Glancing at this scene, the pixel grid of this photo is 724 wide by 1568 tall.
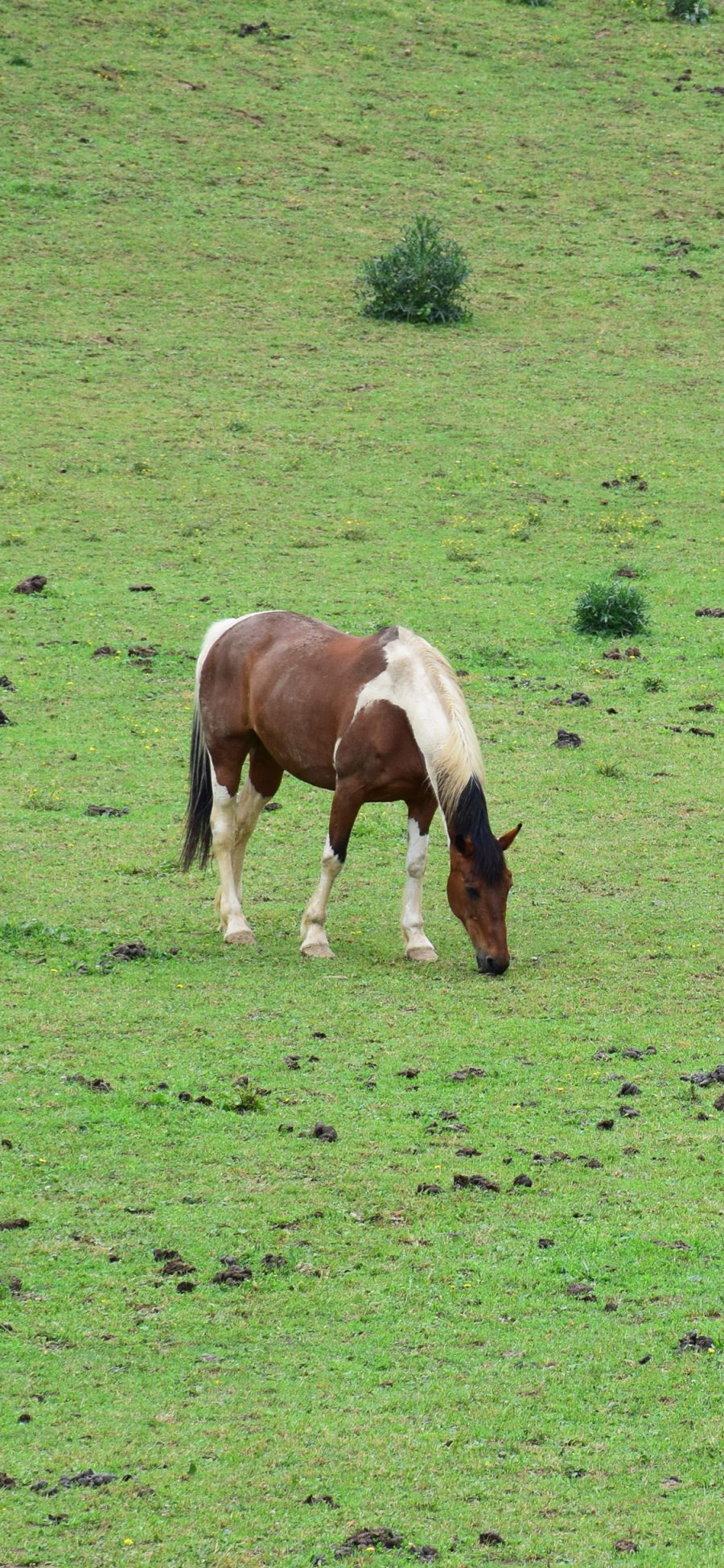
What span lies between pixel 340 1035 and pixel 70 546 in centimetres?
1161

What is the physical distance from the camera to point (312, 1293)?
5.95 meters

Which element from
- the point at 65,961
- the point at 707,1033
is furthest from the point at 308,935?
the point at 707,1033

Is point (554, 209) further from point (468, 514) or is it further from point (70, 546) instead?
point (70, 546)

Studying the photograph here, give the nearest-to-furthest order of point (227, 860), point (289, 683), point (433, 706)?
1. point (433, 706)
2. point (289, 683)
3. point (227, 860)

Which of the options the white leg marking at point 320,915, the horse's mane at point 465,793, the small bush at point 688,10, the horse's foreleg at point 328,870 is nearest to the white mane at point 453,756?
the horse's mane at point 465,793

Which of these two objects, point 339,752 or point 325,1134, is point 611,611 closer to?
point 339,752

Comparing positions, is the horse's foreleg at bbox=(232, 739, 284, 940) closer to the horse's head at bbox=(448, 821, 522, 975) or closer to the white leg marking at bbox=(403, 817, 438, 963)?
the white leg marking at bbox=(403, 817, 438, 963)

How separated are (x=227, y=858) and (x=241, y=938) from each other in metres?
0.57

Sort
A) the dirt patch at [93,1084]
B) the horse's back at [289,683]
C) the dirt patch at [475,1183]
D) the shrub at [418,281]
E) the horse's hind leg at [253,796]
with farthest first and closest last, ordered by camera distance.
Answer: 1. the shrub at [418,281]
2. the horse's hind leg at [253,796]
3. the horse's back at [289,683]
4. the dirt patch at [93,1084]
5. the dirt patch at [475,1183]

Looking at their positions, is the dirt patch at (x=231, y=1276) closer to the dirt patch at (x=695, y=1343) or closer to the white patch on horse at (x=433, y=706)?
the dirt patch at (x=695, y=1343)

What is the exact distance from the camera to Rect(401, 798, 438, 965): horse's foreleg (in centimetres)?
986

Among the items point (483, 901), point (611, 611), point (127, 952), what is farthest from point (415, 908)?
point (611, 611)

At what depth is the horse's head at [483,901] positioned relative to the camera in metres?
9.35

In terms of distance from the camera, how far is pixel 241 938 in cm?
1018
